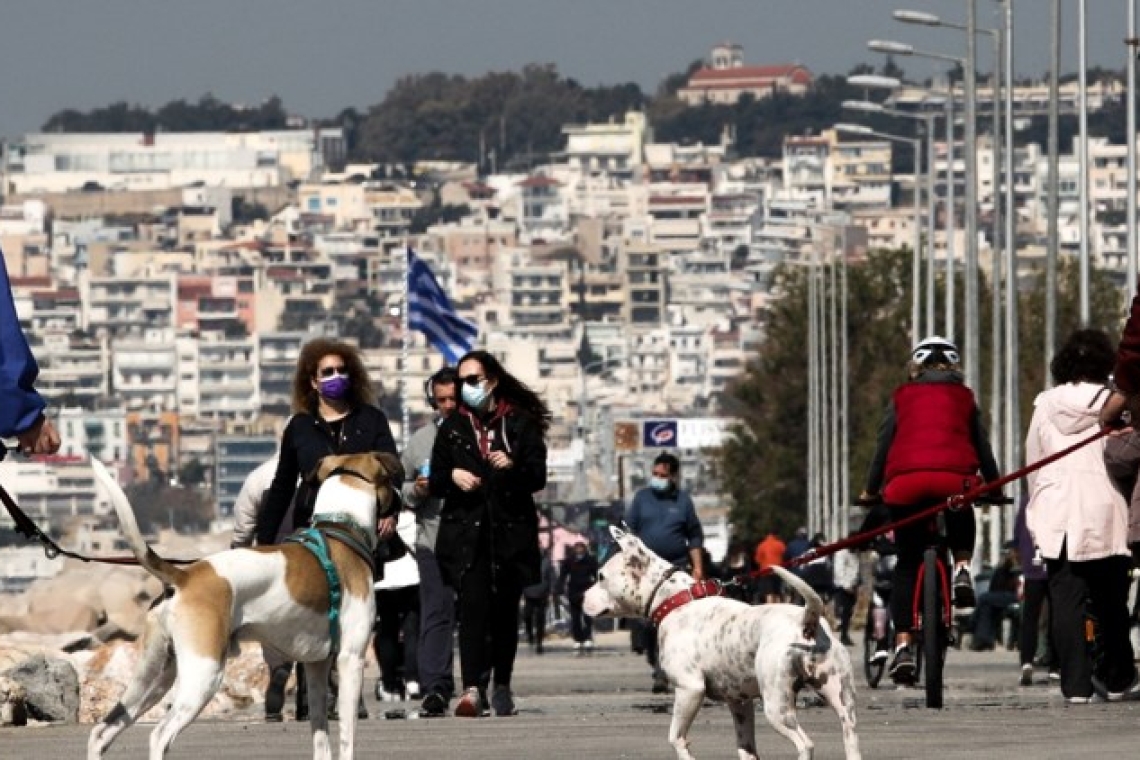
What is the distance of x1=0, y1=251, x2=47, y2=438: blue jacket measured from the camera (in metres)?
14.4

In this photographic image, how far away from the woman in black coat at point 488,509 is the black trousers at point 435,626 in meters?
0.71

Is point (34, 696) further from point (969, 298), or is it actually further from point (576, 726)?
point (969, 298)

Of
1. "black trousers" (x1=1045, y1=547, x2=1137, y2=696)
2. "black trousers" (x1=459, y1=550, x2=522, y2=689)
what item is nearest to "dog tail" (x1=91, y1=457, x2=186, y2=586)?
"black trousers" (x1=459, y1=550, x2=522, y2=689)

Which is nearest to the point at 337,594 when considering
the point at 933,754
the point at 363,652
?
the point at 363,652

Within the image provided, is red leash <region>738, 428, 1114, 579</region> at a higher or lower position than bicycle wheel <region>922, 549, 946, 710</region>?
higher

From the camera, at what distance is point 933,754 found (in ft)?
52.7

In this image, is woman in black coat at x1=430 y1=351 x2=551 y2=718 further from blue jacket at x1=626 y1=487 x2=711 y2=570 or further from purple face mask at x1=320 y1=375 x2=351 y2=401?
blue jacket at x1=626 y1=487 x2=711 y2=570

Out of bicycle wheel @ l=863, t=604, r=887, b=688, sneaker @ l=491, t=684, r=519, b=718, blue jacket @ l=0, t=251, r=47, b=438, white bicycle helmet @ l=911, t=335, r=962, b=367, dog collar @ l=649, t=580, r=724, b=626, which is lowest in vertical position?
bicycle wheel @ l=863, t=604, r=887, b=688

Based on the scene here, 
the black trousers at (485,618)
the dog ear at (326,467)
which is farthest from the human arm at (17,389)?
the black trousers at (485,618)

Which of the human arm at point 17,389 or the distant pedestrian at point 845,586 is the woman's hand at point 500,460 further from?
the distant pedestrian at point 845,586

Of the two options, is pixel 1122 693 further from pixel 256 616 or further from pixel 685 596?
pixel 256 616

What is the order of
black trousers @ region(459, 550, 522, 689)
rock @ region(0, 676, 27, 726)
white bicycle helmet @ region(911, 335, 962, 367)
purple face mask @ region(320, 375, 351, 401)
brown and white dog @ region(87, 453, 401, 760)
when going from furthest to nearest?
1. rock @ region(0, 676, 27, 726)
2. black trousers @ region(459, 550, 522, 689)
3. white bicycle helmet @ region(911, 335, 962, 367)
4. purple face mask @ region(320, 375, 351, 401)
5. brown and white dog @ region(87, 453, 401, 760)

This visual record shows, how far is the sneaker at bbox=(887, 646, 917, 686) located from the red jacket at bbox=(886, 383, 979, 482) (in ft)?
2.47

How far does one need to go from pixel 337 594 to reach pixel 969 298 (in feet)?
148
